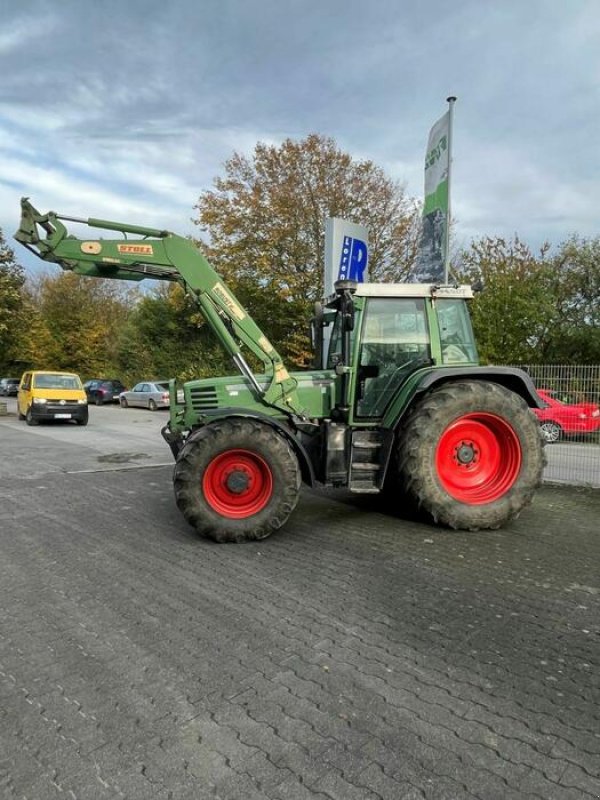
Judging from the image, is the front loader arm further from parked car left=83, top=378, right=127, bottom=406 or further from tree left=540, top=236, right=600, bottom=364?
parked car left=83, top=378, right=127, bottom=406

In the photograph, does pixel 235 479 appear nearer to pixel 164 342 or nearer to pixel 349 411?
pixel 349 411

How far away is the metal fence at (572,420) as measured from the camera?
7915 mm

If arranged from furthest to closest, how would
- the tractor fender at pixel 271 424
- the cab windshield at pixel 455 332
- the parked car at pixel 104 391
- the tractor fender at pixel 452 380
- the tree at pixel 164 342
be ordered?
the parked car at pixel 104 391, the tree at pixel 164 342, the cab windshield at pixel 455 332, the tractor fender at pixel 452 380, the tractor fender at pixel 271 424

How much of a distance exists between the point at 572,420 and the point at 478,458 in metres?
3.38

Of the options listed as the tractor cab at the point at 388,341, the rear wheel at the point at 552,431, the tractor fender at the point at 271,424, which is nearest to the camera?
the tractor fender at the point at 271,424

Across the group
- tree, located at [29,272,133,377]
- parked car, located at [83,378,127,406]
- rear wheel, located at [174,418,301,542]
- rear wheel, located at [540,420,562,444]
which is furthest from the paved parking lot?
tree, located at [29,272,133,377]

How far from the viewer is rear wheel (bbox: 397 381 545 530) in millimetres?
5441

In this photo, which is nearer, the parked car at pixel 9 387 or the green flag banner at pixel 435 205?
the green flag banner at pixel 435 205

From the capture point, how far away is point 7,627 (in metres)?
3.56

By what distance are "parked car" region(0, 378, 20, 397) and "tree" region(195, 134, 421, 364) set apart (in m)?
24.3

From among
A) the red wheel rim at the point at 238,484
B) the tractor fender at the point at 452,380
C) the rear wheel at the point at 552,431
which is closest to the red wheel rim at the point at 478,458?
the tractor fender at the point at 452,380

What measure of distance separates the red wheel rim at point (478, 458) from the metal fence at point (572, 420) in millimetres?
2158

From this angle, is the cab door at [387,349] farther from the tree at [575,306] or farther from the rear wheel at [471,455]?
the tree at [575,306]

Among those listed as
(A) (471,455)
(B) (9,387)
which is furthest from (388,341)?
(B) (9,387)
